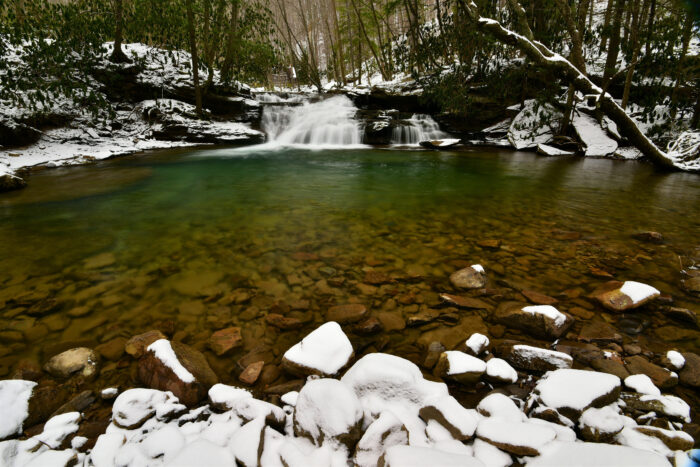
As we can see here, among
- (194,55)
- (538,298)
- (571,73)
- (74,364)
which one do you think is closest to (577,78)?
(571,73)

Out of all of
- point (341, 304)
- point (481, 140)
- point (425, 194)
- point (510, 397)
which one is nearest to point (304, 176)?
point (425, 194)

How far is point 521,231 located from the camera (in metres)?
4.15

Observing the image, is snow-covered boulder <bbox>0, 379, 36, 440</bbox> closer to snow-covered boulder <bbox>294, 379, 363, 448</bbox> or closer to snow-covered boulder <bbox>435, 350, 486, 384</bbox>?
snow-covered boulder <bbox>294, 379, 363, 448</bbox>

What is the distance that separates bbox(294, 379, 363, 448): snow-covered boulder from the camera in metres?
1.46

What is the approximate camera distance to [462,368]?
6.13ft

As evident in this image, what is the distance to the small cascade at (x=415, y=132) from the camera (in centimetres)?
1482

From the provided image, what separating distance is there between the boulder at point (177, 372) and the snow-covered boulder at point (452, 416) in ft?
4.09

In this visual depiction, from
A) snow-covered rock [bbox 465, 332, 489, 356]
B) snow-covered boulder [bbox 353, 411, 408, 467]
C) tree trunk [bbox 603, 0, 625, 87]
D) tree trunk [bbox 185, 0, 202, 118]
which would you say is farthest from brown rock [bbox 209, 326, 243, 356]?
tree trunk [bbox 185, 0, 202, 118]

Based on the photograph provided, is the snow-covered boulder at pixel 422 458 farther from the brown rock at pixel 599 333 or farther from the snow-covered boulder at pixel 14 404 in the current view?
the snow-covered boulder at pixel 14 404

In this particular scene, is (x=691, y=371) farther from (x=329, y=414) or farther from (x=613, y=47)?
(x=613, y=47)

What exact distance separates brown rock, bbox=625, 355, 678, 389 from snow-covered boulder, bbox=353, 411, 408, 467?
58.7 inches

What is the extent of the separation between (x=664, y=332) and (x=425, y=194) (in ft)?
14.3

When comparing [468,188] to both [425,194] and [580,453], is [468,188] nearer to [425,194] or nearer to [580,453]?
[425,194]

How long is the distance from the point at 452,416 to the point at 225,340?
5.26 ft
